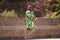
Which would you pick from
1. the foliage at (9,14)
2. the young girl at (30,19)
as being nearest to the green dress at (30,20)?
the young girl at (30,19)

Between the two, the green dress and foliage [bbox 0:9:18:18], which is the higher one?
foliage [bbox 0:9:18:18]

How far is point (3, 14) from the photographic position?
2.40 m

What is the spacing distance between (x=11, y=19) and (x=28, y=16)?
7.6 inches

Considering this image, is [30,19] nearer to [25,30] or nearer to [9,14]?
[25,30]

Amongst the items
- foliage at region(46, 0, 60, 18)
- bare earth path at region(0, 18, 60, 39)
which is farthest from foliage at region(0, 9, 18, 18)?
foliage at region(46, 0, 60, 18)

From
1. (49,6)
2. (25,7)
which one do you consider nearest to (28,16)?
(25,7)

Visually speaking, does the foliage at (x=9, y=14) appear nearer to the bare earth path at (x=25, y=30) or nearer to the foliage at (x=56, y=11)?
the bare earth path at (x=25, y=30)

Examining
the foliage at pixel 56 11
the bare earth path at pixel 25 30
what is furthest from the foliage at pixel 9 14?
the foliage at pixel 56 11

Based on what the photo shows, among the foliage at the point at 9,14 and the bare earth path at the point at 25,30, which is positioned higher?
the foliage at the point at 9,14

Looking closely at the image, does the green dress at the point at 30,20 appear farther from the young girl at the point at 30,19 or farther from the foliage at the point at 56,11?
the foliage at the point at 56,11

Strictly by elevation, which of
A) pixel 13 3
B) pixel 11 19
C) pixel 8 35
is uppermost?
pixel 13 3

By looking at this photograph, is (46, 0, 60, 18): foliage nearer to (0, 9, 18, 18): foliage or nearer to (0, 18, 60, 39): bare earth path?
(0, 18, 60, 39): bare earth path

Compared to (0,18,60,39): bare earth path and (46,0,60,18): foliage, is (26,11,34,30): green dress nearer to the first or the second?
(0,18,60,39): bare earth path

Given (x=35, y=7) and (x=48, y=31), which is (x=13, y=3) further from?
(x=48, y=31)
